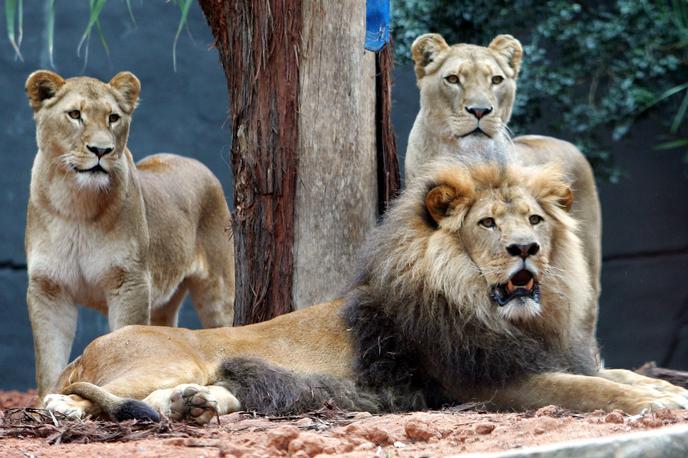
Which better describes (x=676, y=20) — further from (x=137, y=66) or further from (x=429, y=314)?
(x=429, y=314)

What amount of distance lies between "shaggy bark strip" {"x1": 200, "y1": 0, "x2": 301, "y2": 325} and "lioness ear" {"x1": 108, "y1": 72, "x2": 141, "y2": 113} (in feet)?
3.48

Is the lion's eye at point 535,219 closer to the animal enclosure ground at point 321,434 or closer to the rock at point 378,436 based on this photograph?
the animal enclosure ground at point 321,434

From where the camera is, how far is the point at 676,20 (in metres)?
9.48

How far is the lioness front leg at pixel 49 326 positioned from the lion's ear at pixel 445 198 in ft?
8.58

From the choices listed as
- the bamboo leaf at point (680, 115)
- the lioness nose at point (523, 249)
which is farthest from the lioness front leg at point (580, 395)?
the bamboo leaf at point (680, 115)

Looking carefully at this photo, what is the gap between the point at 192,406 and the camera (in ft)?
14.1

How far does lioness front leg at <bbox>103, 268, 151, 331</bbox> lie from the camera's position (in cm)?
666

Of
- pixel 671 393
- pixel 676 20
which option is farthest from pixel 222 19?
pixel 676 20

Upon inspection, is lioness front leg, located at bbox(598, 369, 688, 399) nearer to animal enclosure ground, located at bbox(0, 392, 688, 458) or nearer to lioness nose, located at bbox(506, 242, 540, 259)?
animal enclosure ground, located at bbox(0, 392, 688, 458)

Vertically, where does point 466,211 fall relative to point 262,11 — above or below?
below

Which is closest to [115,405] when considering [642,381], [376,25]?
[642,381]

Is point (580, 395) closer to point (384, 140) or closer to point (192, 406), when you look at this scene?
point (192, 406)

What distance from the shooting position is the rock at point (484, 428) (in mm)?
3842

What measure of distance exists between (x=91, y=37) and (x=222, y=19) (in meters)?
4.39
